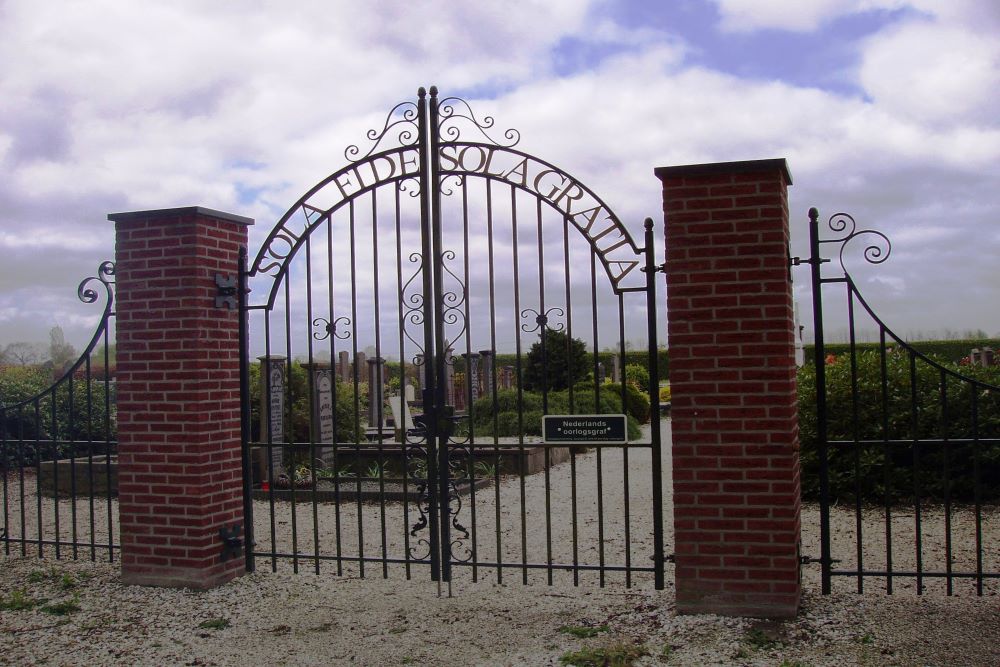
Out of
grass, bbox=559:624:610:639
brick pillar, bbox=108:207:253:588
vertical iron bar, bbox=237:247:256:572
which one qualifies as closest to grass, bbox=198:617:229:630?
brick pillar, bbox=108:207:253:588

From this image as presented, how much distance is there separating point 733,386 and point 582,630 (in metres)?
1.57

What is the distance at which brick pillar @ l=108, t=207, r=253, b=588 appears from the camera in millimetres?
5930

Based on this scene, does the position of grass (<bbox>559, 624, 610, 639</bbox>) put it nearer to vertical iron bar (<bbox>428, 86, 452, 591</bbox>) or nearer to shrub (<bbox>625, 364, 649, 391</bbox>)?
vertical iron bar (<bbox>428, 86, 452, 591</bbox>)

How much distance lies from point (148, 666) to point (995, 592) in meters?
4.92

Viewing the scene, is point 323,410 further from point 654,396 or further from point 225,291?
point 654,396

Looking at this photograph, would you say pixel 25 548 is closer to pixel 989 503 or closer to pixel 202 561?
pixel 202 561

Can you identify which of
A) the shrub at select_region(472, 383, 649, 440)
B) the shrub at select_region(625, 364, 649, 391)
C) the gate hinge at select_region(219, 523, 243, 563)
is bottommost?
the gate hinge at select_region(219, 523, 243, 563)

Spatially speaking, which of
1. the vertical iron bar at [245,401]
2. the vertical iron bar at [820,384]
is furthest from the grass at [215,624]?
the vertical iron bar at [820,384]

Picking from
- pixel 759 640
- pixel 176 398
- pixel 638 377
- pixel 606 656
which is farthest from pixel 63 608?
pixel 638 377

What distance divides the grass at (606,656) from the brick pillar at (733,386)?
594mm

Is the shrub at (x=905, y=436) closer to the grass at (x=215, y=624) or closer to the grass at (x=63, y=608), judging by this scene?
the grass at (x=215, y=624)

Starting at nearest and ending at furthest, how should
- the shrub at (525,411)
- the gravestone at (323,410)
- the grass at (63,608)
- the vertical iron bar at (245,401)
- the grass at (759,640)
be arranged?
the grass at (759,640) → the grass at (63,608) → the vertical iron bar at (245,401) → the gravestone at (323,410) → the shrub at (525,411)

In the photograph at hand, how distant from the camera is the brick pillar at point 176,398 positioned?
19.5 ft

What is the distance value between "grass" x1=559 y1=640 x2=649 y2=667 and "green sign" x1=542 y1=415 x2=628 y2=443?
1.22 metres
